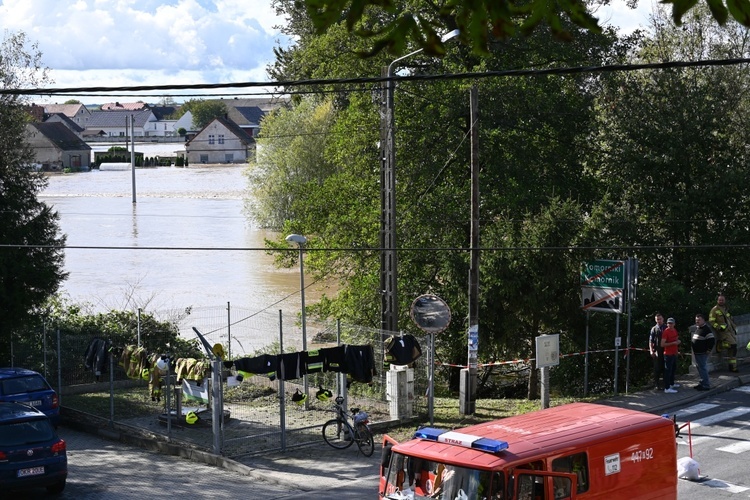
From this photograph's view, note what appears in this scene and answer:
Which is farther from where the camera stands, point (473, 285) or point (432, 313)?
point (473, 285)

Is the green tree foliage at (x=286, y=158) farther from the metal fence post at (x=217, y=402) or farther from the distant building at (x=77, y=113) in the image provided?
the distant building at (x=77, y=113)

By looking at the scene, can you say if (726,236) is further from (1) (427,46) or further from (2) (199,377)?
→ (1) (427,46)

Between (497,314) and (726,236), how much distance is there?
8819mm

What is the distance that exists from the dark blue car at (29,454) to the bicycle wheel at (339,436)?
16.3 feet

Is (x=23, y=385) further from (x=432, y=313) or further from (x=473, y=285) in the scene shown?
(x=473, y=285)

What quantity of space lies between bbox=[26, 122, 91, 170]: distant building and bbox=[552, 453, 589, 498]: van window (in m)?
87.4

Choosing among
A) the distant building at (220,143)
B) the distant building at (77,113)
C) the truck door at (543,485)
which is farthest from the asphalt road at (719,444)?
the distant building at (77,113)

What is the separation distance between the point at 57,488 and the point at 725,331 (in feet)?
49.0

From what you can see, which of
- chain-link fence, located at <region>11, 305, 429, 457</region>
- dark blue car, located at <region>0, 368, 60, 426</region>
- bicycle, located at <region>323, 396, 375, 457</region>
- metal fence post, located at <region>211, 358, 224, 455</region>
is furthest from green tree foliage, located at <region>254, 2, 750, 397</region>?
dark blue car, located at <region>0, 368, 60, 426</region>

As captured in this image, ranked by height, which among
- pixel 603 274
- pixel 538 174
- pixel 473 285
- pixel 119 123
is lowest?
pixel 473 285

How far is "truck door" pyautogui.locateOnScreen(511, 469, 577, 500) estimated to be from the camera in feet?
35.9

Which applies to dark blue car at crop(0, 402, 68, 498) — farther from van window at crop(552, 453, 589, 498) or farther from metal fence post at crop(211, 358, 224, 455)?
van window at crop(552, 453, 589, 498)

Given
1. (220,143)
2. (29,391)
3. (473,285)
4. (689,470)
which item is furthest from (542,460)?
(220,143)

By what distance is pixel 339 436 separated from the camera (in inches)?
746
